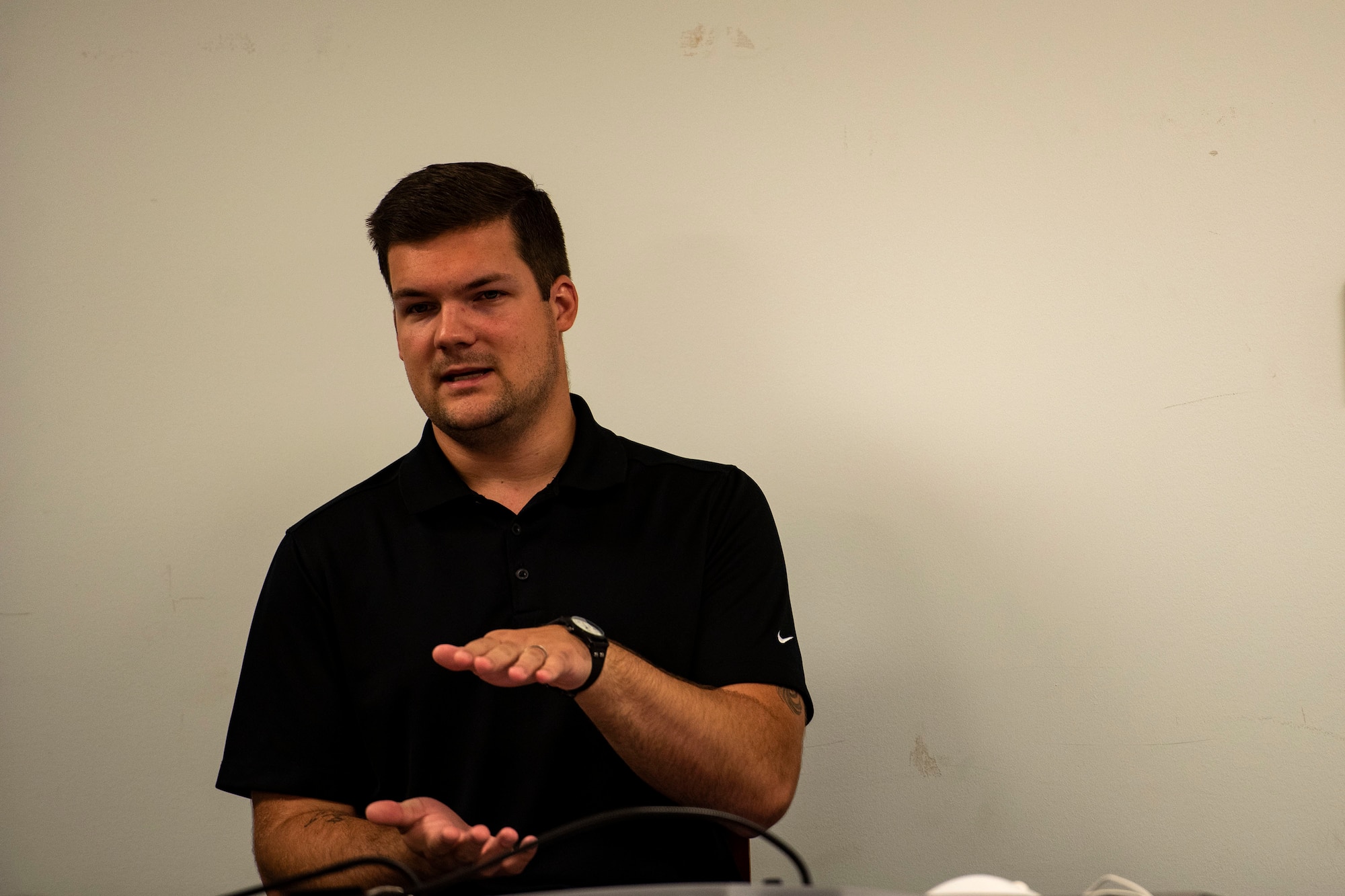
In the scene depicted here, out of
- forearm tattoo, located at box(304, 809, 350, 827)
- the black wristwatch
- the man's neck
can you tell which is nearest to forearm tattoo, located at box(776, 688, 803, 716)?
the black wristwatch

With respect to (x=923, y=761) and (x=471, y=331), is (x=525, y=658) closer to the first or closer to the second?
(x=471, y=331)

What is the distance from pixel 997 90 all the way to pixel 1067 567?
29.1 inches

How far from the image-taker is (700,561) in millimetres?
1353

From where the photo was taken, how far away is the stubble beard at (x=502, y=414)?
52.8 inches

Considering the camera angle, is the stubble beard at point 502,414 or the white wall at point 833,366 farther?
the white wall at point 833,366

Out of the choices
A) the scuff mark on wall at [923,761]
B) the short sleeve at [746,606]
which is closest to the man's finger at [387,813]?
the short sleeve at [746,606]

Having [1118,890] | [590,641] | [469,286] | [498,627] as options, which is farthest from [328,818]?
→ [1118,890]

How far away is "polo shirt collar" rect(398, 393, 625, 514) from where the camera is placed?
1.37 metres

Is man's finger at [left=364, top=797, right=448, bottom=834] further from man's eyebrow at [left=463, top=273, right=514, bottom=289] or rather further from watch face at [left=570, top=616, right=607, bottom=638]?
man's eyebrow at [left=463, top=273, right=514, bottom=289]

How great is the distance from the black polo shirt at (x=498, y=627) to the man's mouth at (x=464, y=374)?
0.13 metres

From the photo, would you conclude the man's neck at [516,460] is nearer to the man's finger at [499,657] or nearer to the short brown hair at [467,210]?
the short brown hair at [467,210]

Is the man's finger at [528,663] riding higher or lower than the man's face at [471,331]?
lower

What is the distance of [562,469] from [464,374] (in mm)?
183

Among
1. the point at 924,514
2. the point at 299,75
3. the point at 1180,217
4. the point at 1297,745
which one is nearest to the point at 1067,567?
the point at 924,514
